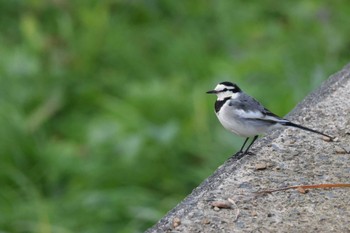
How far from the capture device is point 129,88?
18.8ft

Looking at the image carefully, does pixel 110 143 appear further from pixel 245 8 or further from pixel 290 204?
pixel 290 204

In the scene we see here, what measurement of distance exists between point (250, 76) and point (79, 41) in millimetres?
1168

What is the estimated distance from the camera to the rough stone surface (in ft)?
8.69

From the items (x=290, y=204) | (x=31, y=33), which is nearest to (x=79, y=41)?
(x=31, y=33)

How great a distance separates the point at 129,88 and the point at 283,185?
2.95 m

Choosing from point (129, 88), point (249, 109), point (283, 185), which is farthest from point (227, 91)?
point (129, 88)

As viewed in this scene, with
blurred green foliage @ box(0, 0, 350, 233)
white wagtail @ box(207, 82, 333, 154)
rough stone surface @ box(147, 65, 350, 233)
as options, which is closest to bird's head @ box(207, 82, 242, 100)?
white wagtail @ box(207, 82, 333, 154)

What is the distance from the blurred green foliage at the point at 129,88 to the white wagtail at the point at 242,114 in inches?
45.7

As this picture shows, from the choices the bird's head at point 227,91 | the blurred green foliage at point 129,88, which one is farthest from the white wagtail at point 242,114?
the blurred green foliage at point 129,88

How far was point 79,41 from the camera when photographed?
620cm

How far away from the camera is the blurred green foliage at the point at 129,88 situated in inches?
187

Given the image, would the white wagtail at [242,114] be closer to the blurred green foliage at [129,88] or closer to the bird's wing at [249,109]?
the bird's wing at [249,109]

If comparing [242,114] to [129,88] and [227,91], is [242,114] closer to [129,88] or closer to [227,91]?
[227,91]

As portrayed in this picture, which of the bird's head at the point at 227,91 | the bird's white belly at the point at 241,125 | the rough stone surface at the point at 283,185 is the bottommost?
the rough stone surface at the point at 283,185
